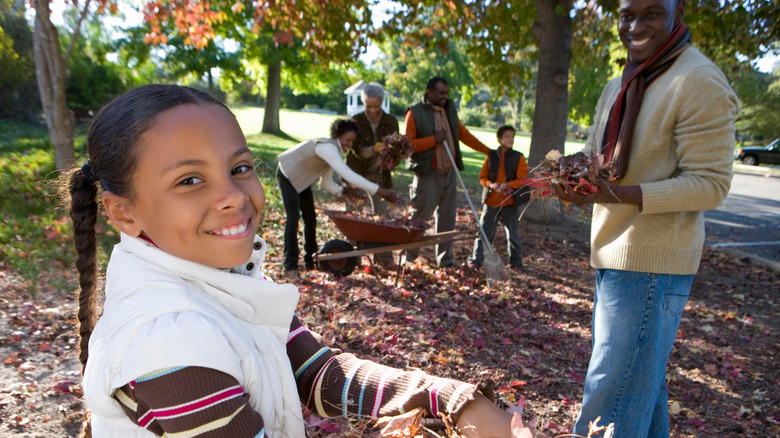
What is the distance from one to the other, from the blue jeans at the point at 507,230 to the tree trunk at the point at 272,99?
69.0 feet

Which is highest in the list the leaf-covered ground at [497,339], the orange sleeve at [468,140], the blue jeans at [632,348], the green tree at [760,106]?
the green tree at [760,106]

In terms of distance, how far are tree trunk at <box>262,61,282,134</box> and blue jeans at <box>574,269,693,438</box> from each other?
25662mm

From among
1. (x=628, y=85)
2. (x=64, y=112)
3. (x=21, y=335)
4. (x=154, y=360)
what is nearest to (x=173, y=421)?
(x=154, y=360)

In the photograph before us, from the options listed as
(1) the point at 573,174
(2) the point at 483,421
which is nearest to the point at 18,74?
(1) the point at 573,174

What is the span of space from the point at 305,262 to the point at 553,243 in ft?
14.7

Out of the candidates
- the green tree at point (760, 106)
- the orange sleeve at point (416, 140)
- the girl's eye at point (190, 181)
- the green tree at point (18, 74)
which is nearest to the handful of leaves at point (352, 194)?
the orange sleeve at point (416, 140)

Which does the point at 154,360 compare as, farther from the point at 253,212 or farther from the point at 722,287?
the point at 722,287

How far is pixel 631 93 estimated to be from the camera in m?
2.29

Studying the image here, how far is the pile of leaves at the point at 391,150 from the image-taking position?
663cm

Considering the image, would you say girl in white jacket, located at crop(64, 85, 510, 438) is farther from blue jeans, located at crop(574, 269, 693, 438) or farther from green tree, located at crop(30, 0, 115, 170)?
green tree, located at crop(30, 0, 115, 170)

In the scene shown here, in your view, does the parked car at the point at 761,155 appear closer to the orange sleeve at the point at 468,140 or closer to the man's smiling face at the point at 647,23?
the orange sleeve at the point at 468,140

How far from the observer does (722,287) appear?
720 centimetres

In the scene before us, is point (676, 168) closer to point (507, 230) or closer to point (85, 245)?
point (85, 245)

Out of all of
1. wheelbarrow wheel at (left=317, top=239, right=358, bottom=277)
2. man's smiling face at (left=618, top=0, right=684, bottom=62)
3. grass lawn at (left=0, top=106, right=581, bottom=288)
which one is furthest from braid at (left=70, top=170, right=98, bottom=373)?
wheelbarrow wheel at (left=317, top=239, right=358, bottom=277)
